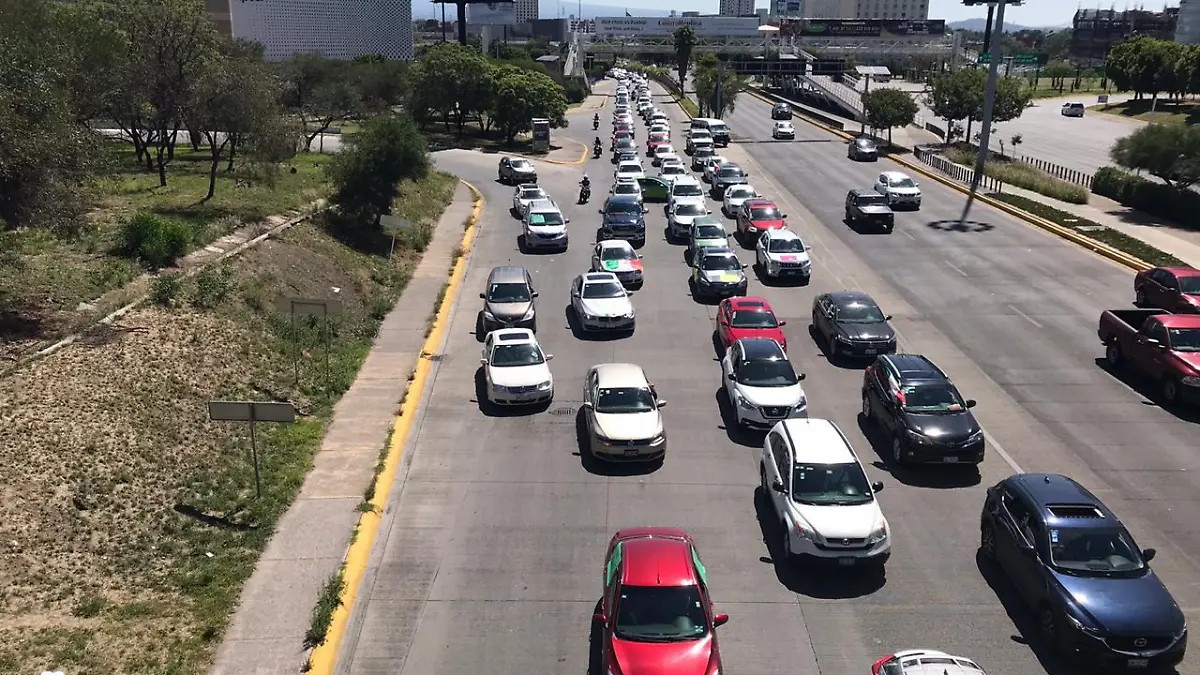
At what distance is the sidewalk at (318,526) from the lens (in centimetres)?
1188

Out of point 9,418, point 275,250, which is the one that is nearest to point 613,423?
point 9,418

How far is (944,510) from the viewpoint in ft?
51.7

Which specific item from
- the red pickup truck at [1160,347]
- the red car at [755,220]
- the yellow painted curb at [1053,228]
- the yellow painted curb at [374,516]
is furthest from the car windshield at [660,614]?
the yellow painted curb at [1053,228]

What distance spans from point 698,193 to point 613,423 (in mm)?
26329

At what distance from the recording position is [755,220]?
1446 inches

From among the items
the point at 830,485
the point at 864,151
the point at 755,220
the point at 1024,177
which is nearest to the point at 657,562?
the point at 830,485

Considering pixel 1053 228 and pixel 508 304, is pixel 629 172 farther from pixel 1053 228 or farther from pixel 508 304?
pixel 508 304

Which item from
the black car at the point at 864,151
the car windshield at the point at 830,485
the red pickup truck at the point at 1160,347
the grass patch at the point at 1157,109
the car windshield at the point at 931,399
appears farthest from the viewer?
the grass patch at the point at 1157,109

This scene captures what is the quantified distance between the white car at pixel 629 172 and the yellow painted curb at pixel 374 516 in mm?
22072

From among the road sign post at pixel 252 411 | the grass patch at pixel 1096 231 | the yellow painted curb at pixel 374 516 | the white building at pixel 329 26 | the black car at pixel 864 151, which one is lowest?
the yellow painted curb at pixel 374 516

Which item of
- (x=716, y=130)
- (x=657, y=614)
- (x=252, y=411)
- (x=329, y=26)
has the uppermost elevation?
(x=329, y=26)

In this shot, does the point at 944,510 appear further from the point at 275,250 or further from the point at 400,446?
the point at 275,250

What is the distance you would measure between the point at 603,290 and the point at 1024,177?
112ft

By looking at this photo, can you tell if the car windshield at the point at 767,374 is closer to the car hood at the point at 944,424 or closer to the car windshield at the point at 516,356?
the car hood at the point at 944,424
